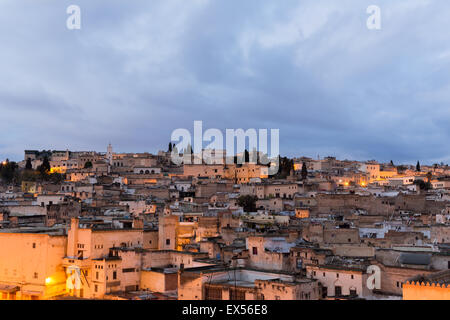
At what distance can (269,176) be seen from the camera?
53312mm

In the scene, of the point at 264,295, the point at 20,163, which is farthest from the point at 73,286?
the point at 20,163

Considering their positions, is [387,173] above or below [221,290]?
above

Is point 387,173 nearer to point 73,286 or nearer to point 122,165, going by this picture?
point 122,165

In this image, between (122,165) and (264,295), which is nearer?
(264,295)

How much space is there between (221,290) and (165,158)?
51621 mm

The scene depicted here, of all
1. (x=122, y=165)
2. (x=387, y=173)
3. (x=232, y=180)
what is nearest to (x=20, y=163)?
(x=122, y=165)

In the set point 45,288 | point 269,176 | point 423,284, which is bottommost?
point 45,288

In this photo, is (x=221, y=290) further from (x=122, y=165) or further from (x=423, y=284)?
(x=122, y=165)

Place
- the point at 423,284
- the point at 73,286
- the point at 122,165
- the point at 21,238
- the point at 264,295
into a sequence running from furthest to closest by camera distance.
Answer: the point at 122,165 → the point at 21,238 → the point at 73,286 → the point at 264,295 → the point at 423,284
